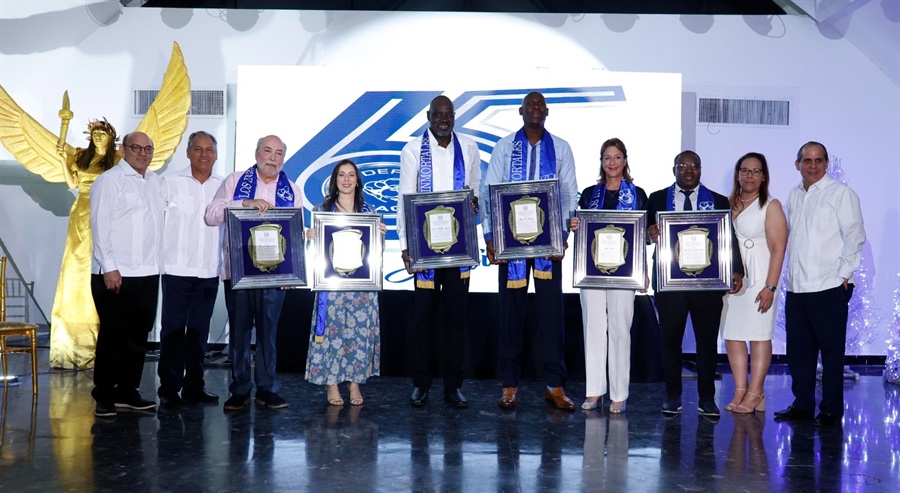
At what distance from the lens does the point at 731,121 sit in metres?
7.45

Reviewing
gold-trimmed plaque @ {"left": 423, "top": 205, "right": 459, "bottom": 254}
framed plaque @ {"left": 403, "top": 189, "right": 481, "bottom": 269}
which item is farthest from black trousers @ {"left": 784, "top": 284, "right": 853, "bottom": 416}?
gold-trimmed plaque @ {"left": 423, "top": 205, "right": 459, "bottom": 254}

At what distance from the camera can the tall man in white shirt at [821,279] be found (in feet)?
15.2

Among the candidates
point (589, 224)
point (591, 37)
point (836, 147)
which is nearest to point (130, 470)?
point (589, 224)

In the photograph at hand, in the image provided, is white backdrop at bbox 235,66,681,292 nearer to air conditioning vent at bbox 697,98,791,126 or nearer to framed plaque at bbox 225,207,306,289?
air conditioning vent at bbox 697,98,791,126

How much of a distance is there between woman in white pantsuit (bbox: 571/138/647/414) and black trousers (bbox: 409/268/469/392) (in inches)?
30.1

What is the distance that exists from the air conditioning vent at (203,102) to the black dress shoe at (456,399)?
13.2 feet

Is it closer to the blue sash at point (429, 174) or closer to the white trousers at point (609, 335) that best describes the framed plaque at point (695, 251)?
the white trousers at point (609, 335)

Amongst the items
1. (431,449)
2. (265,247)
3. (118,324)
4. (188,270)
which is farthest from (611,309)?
(118,324)

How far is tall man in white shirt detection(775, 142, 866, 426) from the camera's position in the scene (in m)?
4.64

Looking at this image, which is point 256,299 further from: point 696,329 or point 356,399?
point 696,329

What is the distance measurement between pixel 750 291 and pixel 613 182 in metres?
1.08

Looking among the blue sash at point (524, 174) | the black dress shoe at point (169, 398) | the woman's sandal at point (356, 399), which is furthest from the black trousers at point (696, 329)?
the black dress shoe at point (169, 398)

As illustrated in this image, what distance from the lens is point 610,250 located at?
4.61 metres

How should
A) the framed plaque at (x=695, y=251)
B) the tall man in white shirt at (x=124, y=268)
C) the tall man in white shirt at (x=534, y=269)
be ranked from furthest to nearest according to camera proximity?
1. the tall man in white shirt at (x=534, y=269)
2. the framed plaque at (x=695, y=251)
3. the tall man in white shirt at (x=124, y=268)
